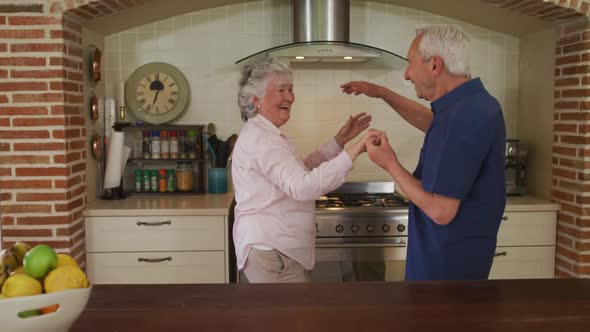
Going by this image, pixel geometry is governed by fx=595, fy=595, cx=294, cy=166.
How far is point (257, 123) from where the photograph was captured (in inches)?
97.0

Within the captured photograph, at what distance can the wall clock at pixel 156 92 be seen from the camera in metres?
4.04

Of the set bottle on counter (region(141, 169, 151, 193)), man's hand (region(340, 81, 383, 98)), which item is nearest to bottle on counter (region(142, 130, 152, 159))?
bottle on counter (region(141, 169, 151, 193))

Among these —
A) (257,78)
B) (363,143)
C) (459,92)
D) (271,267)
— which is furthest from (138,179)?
(459,92)

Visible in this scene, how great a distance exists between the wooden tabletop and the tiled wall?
2.44m

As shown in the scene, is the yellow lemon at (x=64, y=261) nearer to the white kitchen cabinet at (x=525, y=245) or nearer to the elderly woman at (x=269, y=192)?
the elderly woman at (x=269, y=192)

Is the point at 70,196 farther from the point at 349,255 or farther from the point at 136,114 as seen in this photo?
the point at 349,255

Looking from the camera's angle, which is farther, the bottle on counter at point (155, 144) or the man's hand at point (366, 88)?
the bottle on counter at point (155, 144)

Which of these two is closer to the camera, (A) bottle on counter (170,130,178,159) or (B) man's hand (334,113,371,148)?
(B) man's hand (334,113,371,148)

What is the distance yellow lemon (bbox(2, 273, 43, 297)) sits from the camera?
1.10m

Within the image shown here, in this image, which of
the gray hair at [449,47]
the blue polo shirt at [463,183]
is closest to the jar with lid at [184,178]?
the blue polo shirt at [463,183]

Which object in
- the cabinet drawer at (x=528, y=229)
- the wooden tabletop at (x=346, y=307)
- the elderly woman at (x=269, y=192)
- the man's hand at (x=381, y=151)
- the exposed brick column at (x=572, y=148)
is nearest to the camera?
the wooden tabletop at (x=346, y=307)

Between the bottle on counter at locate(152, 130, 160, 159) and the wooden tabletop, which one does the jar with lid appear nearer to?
the bottle on counter at locate(152, 130, 160, 159)

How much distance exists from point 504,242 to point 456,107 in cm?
196

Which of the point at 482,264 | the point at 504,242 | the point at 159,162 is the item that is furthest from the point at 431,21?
the point at 482,264
